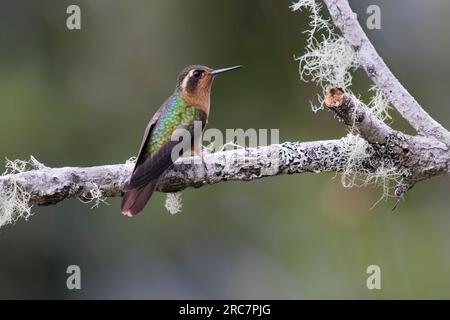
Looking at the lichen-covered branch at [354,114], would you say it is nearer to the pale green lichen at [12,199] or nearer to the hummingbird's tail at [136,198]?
the hummingbird's tail at [136,198]

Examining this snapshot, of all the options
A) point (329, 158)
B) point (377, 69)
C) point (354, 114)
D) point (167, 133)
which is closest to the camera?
point (354, 114)

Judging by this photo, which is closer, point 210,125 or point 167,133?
point 167,133

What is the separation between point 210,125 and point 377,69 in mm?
2866

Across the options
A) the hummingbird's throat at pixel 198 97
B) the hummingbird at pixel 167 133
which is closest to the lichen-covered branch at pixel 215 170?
the hummingbird at pixel 167 133

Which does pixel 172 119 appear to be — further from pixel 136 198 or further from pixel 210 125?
pixel 210 125

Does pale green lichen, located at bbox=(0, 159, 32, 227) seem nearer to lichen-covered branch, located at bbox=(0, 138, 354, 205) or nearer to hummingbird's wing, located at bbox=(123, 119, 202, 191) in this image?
lichen-covered branch, located at bbox=(0, 138, 354, 205)

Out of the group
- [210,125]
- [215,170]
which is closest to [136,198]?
[215,170]

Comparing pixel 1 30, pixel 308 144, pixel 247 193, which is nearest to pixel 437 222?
pixel 247 193

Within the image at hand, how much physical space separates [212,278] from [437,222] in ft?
6.93

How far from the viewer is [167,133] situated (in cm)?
458

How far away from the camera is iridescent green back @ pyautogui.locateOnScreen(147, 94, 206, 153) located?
4.51m

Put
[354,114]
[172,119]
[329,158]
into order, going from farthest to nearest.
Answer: [172,119] < [329,158] < [354,114]

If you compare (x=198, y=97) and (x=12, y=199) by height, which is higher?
(x=198, y=97)

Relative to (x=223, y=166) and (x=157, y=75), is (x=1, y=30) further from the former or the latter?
(x=223, y=166)
